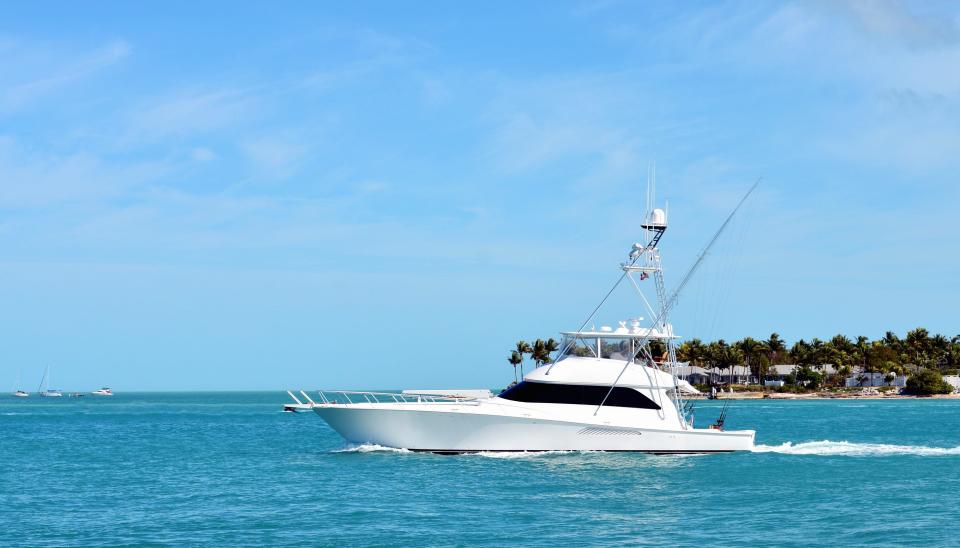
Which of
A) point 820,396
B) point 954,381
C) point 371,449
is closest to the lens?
point 371,449

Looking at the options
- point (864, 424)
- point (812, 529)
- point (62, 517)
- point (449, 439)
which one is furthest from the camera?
point (864, 424)

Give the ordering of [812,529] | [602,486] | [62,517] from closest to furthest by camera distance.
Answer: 1. [812,529]
2. [62,517]
3. [602,486]

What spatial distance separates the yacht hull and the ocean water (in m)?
0.40

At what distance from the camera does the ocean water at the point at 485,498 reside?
2016cm

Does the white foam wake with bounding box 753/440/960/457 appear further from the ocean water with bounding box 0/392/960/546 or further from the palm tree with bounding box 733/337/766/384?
the palm tree with bounding box 733/337/766/384

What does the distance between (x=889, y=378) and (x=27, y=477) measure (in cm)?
11266

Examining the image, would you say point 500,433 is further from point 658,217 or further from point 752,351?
point 752,351

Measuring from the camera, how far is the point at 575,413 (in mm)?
30422

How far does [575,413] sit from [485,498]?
710cm

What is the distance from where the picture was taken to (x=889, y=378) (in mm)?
123938

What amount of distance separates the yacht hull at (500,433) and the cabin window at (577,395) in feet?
2.62

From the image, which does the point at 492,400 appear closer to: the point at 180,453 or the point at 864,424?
the point at 180,453

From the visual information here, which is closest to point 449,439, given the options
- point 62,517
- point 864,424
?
point 62,517

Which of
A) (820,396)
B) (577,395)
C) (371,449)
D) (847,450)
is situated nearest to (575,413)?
(577,395)
